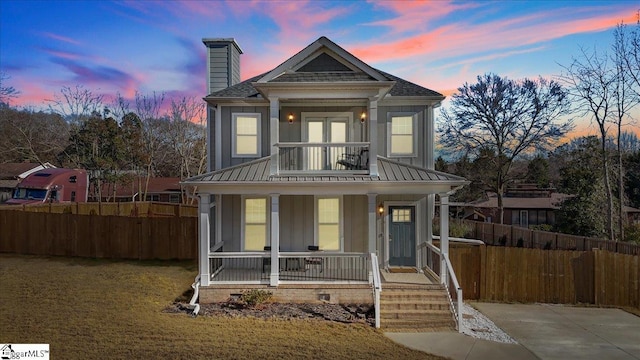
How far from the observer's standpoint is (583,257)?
41.5 ft

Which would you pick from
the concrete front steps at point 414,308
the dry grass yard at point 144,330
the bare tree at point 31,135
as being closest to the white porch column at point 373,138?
the concrete front steps at point 414,308

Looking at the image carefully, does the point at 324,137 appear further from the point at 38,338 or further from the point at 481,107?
the point at 481,107

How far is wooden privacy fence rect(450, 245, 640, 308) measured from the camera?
1248 centimetres

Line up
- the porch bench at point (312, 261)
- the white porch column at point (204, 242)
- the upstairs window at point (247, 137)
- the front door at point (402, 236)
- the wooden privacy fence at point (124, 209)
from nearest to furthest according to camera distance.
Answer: the white porch column at point (204, 242), the porch bench at point (312, 261), the front door at point (402, 236), the upstairs window at point (247, 137), the wooden privacy fence at point (124, 209)

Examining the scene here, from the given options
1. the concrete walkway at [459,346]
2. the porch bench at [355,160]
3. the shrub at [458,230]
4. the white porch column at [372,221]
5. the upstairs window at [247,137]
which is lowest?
the concrete walkway at [459,346]

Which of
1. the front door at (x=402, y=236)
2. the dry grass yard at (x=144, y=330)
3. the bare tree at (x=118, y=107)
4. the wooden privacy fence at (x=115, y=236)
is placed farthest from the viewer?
the bare tree at (x=118, y=107)

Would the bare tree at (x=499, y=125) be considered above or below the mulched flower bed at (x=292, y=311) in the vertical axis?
above

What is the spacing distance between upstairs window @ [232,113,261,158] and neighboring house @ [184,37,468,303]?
34 millimetres

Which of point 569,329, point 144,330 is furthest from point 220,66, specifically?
point 569,329

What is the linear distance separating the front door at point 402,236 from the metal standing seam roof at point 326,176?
1765 mm

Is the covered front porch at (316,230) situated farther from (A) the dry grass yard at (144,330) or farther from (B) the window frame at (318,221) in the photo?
(A) the dry grass yard at (144,330)

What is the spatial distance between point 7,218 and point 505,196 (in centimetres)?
3585

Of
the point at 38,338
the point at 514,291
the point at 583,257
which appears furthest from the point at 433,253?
the point at 38,338

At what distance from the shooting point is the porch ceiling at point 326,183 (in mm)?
10977
